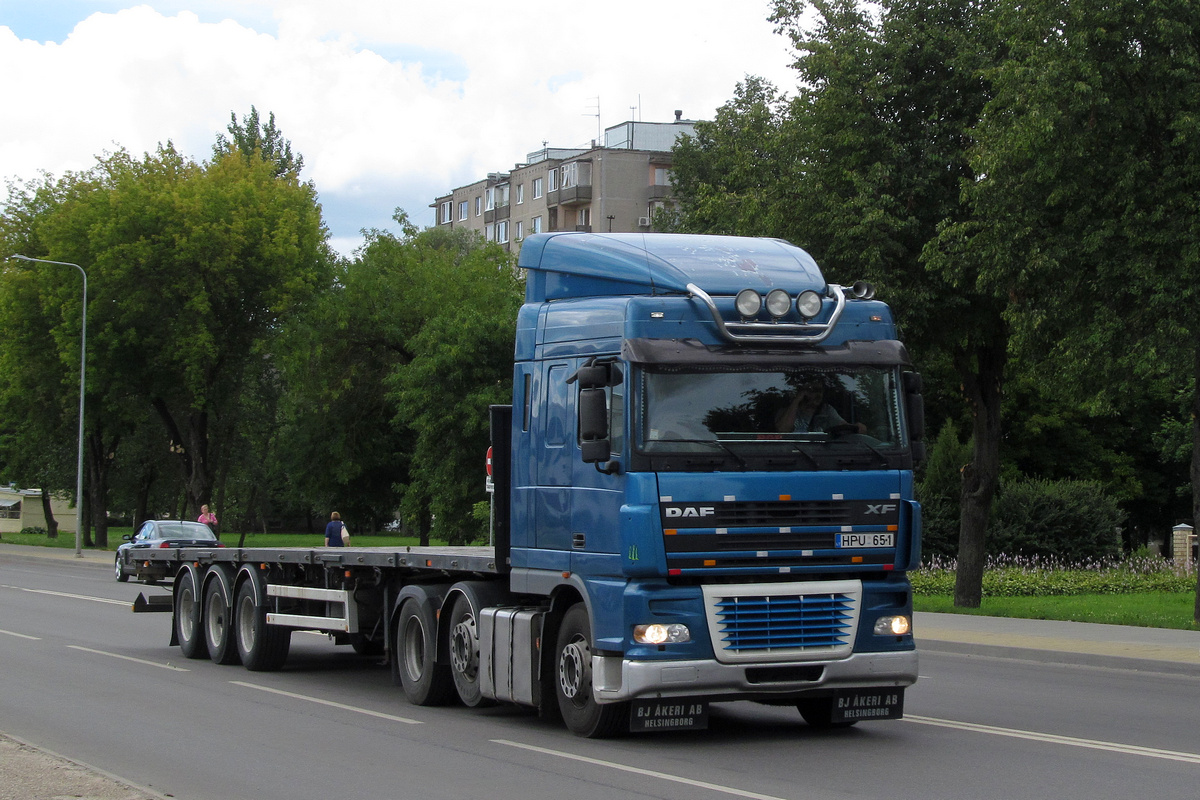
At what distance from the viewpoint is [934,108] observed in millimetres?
22062

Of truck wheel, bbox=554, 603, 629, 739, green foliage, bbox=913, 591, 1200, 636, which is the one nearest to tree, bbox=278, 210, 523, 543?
green foliage, bbox=913, 591, 1200, 636

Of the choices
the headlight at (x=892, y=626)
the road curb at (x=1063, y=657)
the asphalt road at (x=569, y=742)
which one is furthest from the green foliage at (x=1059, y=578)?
the headlight at (x=892, y=626)

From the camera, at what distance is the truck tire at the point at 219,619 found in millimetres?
16094

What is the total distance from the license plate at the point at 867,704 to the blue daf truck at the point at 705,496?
2 cm

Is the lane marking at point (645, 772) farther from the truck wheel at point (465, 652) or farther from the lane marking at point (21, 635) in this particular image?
the lane marking at point (21, 635)

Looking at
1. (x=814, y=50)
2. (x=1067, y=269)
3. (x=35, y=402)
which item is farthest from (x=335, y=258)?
(x=1067, y=269)

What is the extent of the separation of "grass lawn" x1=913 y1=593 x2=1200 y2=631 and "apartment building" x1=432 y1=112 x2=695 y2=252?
202 feet

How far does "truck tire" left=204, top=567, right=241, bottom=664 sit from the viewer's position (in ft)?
52.8

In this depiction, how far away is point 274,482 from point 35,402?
12277mm

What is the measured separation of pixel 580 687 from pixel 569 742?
398mm

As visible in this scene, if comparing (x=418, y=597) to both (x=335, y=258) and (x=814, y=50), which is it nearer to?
(x=814, y=50)

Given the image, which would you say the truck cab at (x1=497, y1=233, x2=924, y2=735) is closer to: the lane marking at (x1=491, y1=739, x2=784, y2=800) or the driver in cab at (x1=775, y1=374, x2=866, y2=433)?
the driver in cab at (x1=775, y1=374, x2=866, y2=433)

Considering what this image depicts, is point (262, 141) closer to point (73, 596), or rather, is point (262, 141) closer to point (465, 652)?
point (73, 596)

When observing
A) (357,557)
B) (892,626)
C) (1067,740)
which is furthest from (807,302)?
(357,557)
